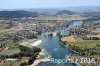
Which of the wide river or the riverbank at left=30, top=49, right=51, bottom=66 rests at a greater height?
the riverbank at left=30, top=49, right=51, bottom=66

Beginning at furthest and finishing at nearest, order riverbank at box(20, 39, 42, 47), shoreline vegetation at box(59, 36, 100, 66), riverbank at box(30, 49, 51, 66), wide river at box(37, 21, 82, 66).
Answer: riverbank at box(20, 39, 42, 47) < wide river at box(37, 21, 82, 66) < shoreline vegetation at box(59, 36, 100, 66) < riverbank at box(30, 49, 51, 66)

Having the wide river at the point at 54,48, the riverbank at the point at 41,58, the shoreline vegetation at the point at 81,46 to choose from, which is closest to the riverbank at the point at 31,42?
the wide river at the point at 54,48

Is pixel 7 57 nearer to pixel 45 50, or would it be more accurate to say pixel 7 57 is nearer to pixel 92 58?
pixel 45 50

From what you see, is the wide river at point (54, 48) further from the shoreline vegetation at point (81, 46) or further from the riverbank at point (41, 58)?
the shoreline vegetation at point (81, 46)

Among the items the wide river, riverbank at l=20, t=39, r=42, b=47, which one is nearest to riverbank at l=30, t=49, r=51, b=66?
the wide river

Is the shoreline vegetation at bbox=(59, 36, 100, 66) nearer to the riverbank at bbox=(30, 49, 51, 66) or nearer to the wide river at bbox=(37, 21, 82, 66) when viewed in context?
the wide river at bbox=(37, 21, 82, 66)

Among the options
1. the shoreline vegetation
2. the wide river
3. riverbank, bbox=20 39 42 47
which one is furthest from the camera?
riverbank, bbox=20 39 42 47

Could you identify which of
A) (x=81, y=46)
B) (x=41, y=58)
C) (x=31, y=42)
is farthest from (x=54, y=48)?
(x=31, y=42)

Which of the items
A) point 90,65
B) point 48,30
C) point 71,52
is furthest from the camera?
point 48,30

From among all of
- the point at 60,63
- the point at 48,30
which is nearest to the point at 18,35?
the point at 48,30

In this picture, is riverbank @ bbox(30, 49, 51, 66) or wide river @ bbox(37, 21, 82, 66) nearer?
riverbank @ bbox(30, 49, 51, 66)

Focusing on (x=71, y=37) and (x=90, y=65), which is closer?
(x=90, y=65)
